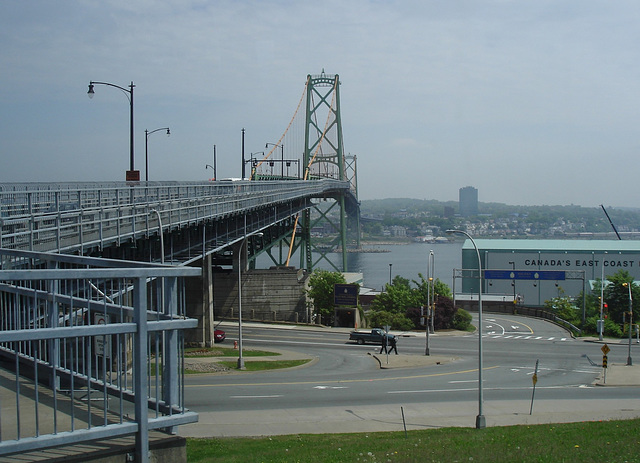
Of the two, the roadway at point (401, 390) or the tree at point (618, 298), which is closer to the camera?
the roadway at point (401, 390)

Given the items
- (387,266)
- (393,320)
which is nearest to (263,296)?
(393,320)

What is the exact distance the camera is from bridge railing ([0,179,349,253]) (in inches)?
677

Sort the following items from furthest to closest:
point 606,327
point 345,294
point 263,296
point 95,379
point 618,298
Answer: point 618,298 < point 345,294 < point 263,296 < point 606,327 < point 95,379

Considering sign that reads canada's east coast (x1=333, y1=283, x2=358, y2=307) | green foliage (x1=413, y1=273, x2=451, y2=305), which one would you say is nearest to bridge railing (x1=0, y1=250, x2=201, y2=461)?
sign that reads canada's east coast (x1=333, y1=283, x2=358, y2=307)

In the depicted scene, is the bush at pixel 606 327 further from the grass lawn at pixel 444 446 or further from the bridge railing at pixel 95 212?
the grass lawn at pixel 444 446

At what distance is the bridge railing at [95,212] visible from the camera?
677 inches

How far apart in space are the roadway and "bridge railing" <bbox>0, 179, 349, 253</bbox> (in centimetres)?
572

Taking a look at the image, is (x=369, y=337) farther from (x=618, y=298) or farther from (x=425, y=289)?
(x=618, y=298)

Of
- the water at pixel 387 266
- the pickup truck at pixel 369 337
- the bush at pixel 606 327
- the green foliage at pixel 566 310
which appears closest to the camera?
the pickup truck at pixel 369 337

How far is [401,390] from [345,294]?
26189 mm

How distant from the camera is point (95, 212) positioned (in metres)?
20.2

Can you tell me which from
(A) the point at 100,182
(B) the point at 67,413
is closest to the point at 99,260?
(B) the point at 67,413

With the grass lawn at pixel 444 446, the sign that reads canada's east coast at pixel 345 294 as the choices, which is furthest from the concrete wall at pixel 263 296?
the grass lawn at pixel 444 446

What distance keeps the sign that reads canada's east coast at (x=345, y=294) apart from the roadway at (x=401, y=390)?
8132 mm
